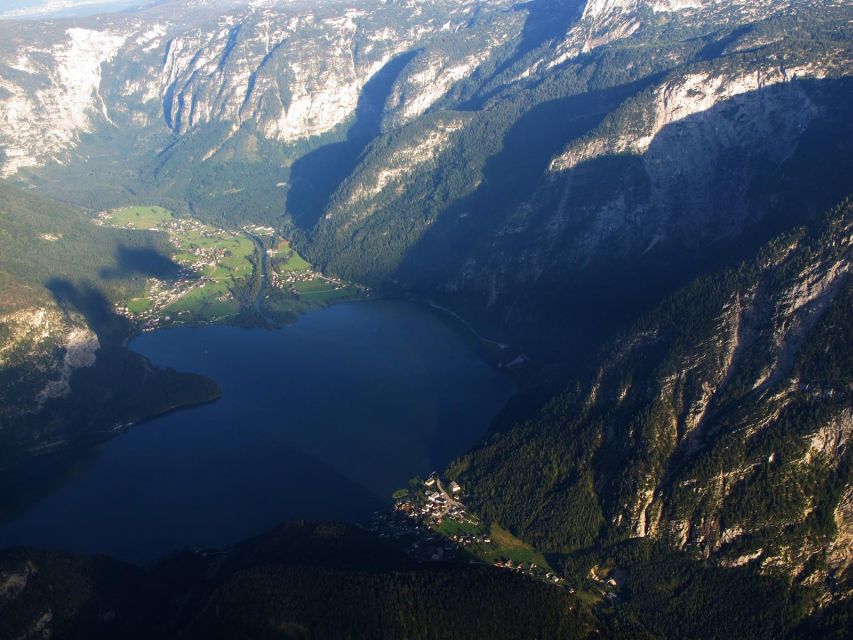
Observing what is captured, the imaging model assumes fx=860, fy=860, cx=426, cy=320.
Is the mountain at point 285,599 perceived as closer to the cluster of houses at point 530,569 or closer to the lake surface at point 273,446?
the cluster of houses at point 530,569

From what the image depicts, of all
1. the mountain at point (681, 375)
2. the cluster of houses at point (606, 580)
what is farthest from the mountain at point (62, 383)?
the cluster of houses at point (606, 580)

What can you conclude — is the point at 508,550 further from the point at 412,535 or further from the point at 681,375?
the point at 681,375

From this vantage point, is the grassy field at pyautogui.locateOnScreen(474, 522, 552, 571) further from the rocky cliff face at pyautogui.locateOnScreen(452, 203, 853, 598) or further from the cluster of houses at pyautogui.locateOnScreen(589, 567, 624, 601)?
the cluster of houses at pyautogui.locateOnScreen(589, 567, 624, 601)

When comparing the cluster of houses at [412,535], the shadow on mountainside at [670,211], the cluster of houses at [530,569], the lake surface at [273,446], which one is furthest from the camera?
the shadow on mountainside at [670,211]

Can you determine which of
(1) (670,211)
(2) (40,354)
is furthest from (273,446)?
(1) (670,211)

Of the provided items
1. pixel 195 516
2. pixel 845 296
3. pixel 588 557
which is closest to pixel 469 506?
pixel 588 557

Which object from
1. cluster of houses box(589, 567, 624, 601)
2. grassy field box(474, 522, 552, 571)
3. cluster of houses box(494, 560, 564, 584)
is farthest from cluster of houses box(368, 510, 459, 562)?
cluster of houses box(589, 567, 624, 601)
